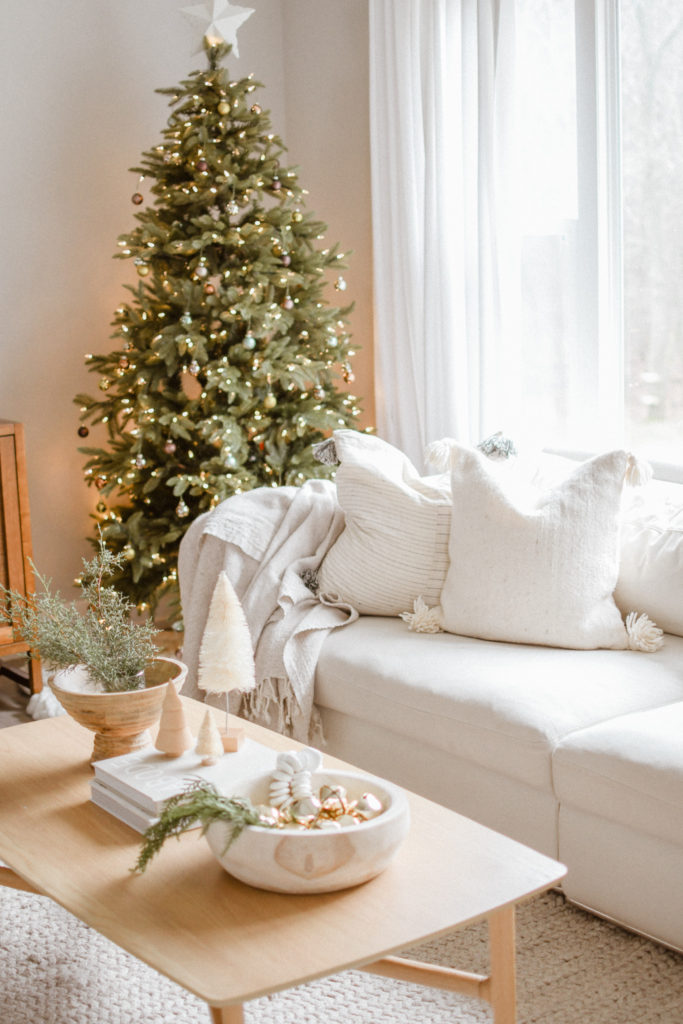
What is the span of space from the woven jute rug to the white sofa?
71 millimetres

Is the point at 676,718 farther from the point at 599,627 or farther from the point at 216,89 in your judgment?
the point at 216,89

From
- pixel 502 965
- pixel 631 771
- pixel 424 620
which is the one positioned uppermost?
pixel 424 620

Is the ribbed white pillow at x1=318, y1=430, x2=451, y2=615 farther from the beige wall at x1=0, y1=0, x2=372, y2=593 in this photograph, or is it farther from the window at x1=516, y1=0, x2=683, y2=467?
the beige wall at x1=0, y1=0, x2=372, y2=593

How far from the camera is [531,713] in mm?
2344

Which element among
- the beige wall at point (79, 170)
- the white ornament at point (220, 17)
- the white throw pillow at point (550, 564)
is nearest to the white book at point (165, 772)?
the white throw pillow at point (550, 564)

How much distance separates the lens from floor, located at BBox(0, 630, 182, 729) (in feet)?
12.1

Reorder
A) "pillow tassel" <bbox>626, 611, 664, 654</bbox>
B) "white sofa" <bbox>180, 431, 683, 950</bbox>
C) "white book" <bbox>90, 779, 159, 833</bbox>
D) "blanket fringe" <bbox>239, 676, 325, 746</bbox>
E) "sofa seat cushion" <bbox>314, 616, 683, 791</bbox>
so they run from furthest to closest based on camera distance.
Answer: "blanket fringe" <bbox>239, 676, 325, 746</bbox>, "pillow tassel" <bbox>626, 611, 664, 654</bbox>, "sofa seat cushion" <bbox>314, 616, 683, 791</bbox>, "white sofa" <bbox>180, 431, 683, 950</bbox>, "white book" <bbox>90, 779, 159, 833</bbox>

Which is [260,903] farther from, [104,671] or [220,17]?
[220,17]

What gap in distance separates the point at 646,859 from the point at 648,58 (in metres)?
2.32

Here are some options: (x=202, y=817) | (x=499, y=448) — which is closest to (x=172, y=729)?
(x=202, y=817)

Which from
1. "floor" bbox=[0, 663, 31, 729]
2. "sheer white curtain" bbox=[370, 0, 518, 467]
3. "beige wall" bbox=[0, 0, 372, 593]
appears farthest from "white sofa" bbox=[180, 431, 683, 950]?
"beige wall" bbox=[0, 0, 372, 593]

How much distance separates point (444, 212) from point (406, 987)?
2602 mm

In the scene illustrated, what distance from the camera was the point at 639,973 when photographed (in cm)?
210

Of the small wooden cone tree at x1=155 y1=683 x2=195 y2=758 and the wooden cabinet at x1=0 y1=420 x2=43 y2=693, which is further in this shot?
the wooden cabinet at x1=0 y1=420 x2=43 y2=693
